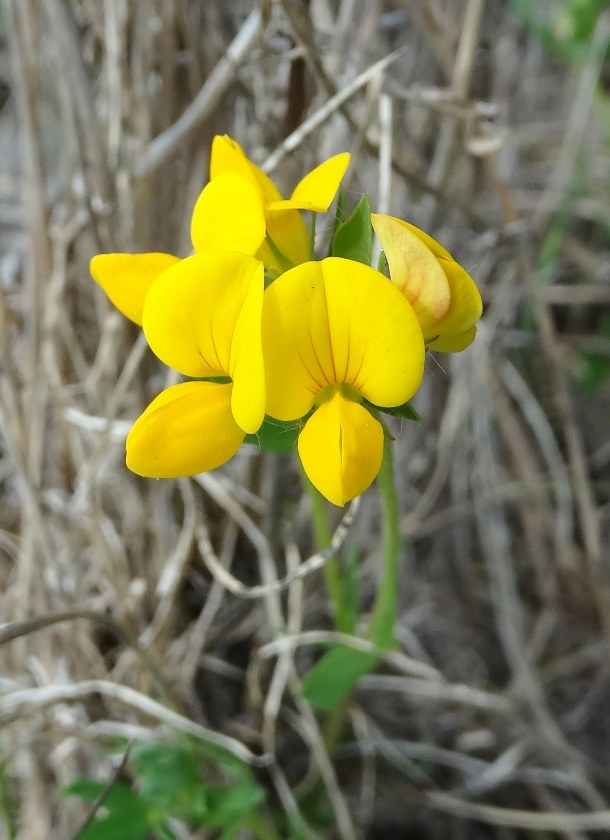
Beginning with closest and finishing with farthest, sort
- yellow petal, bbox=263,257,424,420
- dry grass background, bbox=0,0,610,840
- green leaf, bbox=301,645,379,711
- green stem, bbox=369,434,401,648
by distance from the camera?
yellow petal, bbox=263,257,424,420 < green stem, bbox=369,434,401,648 < green leaf, bbox=301,645,379,711 < dry grass background, bbox=0,0,610,840

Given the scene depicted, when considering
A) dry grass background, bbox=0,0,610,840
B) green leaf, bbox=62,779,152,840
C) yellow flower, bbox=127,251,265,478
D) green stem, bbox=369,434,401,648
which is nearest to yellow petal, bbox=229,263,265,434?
yellow flower, bbox=127,251,265,478

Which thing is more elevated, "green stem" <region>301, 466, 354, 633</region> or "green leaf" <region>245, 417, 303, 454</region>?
"green leaf" <region>245, 417, 303, 454</region>

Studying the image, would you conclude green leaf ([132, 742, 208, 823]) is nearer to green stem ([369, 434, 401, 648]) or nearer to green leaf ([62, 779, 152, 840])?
green leaf ([62, 779, 152, 840])

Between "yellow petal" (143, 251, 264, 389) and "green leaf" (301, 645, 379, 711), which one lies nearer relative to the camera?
"yellow petal" (143, 251, 264, 389)

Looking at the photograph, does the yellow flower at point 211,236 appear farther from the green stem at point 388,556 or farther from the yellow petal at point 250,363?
the green stem at point 388,556

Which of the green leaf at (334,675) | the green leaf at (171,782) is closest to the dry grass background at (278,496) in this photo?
the green leaf at (171,782)

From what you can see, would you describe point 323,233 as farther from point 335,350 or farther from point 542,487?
point 542,487
